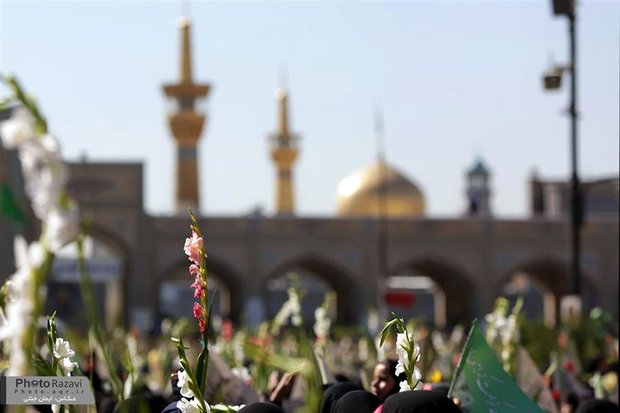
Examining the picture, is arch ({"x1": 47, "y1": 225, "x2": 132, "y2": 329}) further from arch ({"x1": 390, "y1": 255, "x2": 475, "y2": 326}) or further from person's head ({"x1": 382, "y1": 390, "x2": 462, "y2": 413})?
person's head ({"x1": 382, "y1": 390, "x2": 462, "y2": 413})

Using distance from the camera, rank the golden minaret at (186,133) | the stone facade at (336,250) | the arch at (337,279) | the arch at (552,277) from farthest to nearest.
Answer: the golden minaret at (186,133)
the arch at (552,277)
the arch at (337,279)
the stone facade at (336,250)

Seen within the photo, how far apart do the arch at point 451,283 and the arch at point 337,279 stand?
1.49m

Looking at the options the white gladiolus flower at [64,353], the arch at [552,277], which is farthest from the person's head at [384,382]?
the arch at [552,277]

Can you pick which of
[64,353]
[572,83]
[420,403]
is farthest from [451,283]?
[64,353]

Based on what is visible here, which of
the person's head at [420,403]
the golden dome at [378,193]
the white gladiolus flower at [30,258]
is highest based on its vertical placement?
the golden dome at [378,193]

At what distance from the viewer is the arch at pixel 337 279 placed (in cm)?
4491

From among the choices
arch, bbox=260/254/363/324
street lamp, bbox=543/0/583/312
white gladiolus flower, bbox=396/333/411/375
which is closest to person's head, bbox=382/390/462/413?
white gladiolus flower, bbox=396/333/411/375

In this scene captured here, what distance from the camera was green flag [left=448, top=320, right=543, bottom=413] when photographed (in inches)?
203

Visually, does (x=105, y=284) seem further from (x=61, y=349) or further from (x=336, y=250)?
(x=61, y=349)

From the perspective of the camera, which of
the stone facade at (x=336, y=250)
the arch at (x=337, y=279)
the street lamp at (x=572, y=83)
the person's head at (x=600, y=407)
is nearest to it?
the person's head at (x=600, y=407)

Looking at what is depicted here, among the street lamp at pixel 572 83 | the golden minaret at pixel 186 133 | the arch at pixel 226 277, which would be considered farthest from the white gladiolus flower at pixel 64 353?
the golden minaret at pixel 186 133

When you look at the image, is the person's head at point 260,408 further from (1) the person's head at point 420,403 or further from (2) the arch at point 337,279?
(2) the arch at point 337,279

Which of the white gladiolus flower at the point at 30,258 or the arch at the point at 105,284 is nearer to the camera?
the white gladiolus flower at the point at 30,258

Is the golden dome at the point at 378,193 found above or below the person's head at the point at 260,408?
above
